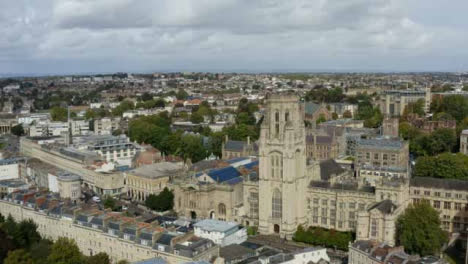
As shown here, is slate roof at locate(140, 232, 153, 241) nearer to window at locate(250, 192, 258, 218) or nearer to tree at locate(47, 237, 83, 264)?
tree at locate(47, 237, 83, 264)

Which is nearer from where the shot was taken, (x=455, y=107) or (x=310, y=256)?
(x=310, y=256)

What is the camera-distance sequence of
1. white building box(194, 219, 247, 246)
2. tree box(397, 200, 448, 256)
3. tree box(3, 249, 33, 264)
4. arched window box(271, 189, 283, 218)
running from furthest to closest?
arched window box(271, 189, 283, 218) < white building box(194, 219, 247, 246) < tree box(397, 200, 448, 256) < tree box(3, 249, 33, 264)

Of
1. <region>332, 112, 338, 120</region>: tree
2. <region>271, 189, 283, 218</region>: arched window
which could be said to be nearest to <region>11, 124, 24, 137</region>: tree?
<region>332, 112, 338, 120</region>: tree

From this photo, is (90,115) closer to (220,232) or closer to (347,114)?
(347,114)

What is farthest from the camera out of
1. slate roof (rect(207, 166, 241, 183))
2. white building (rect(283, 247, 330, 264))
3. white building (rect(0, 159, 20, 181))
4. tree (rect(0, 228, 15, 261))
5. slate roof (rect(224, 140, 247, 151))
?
slate roof (rect(224, 140, 247, 151))

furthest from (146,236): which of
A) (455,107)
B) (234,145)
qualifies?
(455,107)

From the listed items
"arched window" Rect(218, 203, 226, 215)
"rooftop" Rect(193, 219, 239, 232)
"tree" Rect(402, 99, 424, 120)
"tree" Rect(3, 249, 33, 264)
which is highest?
"tree" Rect(402, 99, 424, 120)
